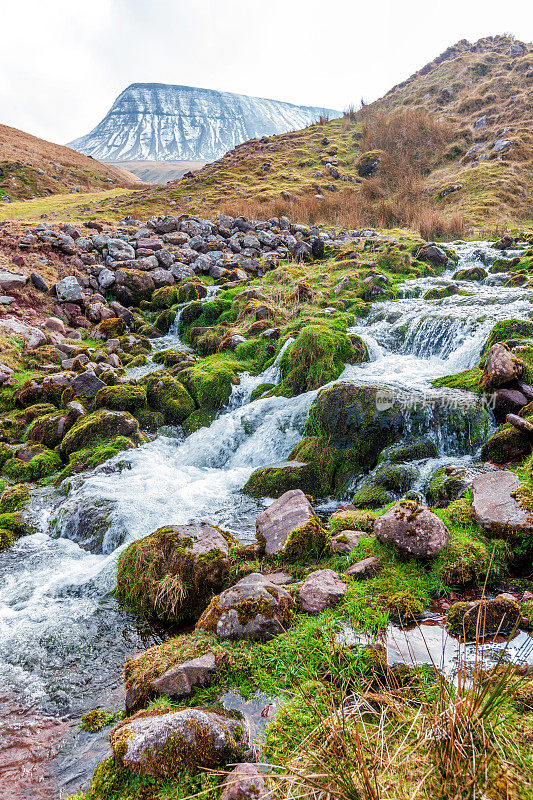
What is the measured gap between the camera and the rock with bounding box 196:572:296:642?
3357 millimetres

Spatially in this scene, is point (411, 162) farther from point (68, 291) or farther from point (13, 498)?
point (13, 498)

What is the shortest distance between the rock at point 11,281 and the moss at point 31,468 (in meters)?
7.73

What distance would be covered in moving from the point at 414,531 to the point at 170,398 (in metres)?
7.28

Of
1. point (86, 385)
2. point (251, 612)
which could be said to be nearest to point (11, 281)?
point (86, 385)

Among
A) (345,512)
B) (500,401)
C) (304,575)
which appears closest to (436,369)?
(500,401)

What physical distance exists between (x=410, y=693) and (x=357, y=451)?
4997mm

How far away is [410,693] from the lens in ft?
7.75

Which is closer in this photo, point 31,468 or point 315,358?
point 31,468

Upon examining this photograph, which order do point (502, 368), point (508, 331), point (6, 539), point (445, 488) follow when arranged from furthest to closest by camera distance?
point (508, 331) → point (502, 368) → point (6, 539) → point (445, 488)

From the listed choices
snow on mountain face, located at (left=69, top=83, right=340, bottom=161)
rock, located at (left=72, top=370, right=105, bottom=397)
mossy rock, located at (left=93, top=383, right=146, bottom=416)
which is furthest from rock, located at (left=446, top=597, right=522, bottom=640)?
snow on mountain face, located at (left=69, top=83, right=340, bottom=161)

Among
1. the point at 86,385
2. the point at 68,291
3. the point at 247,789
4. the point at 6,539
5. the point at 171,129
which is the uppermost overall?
the point at 171,129

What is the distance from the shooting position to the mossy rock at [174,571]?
4453mm

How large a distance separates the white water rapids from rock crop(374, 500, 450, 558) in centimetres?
248

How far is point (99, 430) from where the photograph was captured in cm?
864
